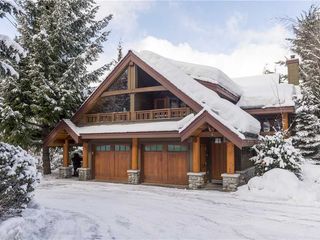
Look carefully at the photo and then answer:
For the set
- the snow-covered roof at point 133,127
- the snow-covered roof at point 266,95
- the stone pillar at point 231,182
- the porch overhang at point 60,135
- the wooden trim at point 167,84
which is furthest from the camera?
the snow-covered roof at point 266,95

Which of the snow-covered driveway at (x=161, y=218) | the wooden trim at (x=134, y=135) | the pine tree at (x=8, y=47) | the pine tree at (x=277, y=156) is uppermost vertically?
the pine tree at (x=8, y=47)

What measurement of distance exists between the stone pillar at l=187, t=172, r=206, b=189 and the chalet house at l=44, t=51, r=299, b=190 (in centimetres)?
5

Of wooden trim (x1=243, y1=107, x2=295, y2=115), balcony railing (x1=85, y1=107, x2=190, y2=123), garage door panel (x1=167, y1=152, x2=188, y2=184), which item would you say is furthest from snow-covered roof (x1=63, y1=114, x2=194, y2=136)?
wooden trim (x1=243, y1=107, x2=295, y2=115)

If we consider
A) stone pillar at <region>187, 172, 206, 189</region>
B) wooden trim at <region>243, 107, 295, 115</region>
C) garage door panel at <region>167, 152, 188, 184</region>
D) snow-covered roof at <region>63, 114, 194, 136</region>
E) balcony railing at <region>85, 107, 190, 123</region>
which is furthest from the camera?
wooden trim at <region>243, 107, 295, 115</region>

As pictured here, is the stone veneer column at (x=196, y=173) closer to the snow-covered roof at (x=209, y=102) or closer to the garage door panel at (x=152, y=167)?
the snow-covered roof at (x=209, y=102)

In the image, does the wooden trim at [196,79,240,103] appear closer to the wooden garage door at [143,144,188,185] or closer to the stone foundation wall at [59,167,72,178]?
the wooden garage door at [143,144,188,185]

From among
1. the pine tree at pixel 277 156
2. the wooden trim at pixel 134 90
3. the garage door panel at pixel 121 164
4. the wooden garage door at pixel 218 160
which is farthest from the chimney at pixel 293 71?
the garage door panel at pixel 121 164

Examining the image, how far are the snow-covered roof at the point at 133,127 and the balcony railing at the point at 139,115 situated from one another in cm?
42

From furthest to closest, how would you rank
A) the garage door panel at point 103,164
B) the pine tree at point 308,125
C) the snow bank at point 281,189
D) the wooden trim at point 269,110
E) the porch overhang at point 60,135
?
the pine tree at point 308,125
the wooden trim at point 269,110
the garage door panel at point 103,164
the porch overhang at point 60,135
the snow bank at point 281,189

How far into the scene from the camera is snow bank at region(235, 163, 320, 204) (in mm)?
12297

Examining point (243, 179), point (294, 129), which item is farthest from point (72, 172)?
point (294, 129)

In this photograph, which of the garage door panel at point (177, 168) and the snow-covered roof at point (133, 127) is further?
the garage door panel at point (177, 168)

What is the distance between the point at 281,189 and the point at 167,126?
6.47m

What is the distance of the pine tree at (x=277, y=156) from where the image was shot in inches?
566
